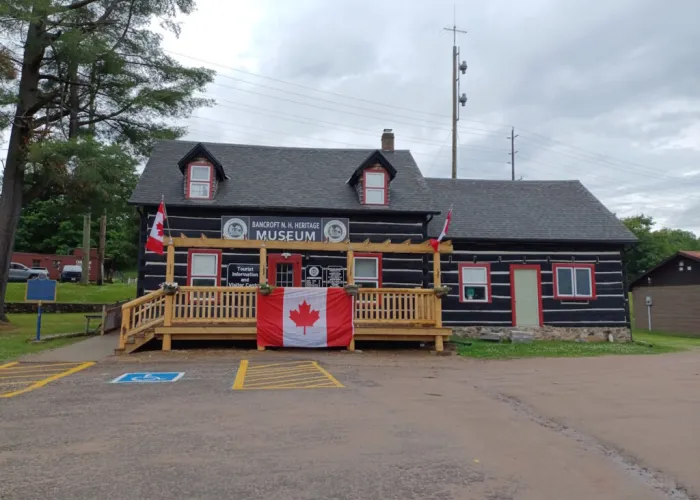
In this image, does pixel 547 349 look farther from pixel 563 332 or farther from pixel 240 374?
pixel 240 374

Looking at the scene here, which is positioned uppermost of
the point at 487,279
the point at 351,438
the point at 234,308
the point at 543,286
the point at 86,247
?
the point at 86,247

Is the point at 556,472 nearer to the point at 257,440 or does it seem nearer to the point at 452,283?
the point at 257,440

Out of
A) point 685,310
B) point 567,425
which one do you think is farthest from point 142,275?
point 685,310

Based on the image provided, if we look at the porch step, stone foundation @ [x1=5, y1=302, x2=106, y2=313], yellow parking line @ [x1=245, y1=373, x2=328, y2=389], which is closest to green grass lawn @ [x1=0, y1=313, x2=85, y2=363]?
the porch step

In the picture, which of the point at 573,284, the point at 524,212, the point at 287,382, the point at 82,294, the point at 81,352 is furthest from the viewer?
the point at 82,294

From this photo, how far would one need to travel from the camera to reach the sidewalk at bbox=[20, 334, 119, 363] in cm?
1253

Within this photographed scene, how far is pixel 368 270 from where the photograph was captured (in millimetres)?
18828

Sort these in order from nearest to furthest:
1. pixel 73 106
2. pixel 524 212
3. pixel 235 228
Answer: pixel 235 228, pixel 524 212, pixel 73 106

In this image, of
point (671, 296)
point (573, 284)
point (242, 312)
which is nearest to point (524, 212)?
point (573, 284)

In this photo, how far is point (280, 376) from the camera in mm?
10211

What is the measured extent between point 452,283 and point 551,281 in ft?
11.4

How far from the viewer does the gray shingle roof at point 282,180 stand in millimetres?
18328

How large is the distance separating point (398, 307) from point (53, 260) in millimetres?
49171

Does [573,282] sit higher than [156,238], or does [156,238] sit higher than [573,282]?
[156,238]
